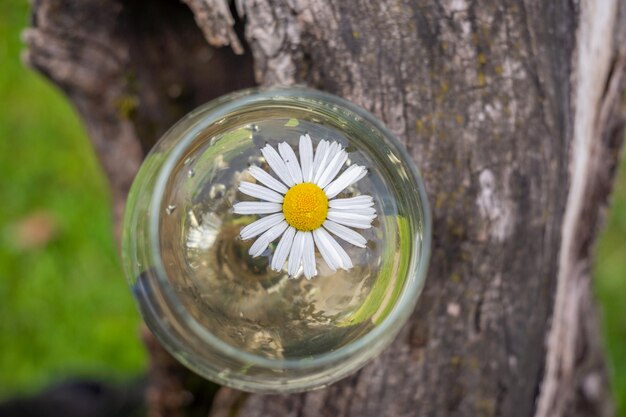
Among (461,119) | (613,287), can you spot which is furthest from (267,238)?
(613,287)

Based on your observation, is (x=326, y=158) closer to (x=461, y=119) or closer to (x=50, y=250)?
(x=461, y=119)

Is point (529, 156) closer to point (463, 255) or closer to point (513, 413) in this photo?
point (463, 255)

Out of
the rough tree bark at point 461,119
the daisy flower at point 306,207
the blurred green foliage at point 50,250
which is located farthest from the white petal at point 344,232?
the blurred green foliage at point 50,250

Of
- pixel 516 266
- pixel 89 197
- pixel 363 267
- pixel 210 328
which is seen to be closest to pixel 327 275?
pixel 363 267

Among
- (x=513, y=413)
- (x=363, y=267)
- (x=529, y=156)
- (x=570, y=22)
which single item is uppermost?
(x=570, y=22)

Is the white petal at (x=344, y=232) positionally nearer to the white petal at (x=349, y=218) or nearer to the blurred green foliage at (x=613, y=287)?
the white petal at (x=349, y=218)

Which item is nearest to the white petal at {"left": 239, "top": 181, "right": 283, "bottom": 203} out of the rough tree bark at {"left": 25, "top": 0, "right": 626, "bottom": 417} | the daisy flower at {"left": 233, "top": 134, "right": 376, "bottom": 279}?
the daisy flower at {"left": 233, "top": 134, "right": 376, "bottom": 279}

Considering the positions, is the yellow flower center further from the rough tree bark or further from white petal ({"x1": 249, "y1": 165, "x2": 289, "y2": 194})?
the rough tree bark
